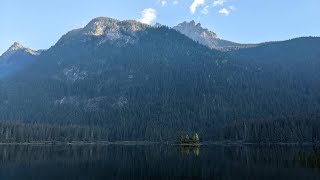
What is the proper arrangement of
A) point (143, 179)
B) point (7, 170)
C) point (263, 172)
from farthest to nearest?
point (7, 170)
point (263, 172)
point (143, 179)

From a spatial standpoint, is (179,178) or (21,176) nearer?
(179,178)

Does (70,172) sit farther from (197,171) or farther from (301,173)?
(301,173)

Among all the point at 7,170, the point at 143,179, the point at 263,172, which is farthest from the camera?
the point at 7,170

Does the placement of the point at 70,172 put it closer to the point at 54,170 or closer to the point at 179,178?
the point at 54,170

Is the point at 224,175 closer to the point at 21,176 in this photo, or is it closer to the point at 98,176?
the point at 98,176

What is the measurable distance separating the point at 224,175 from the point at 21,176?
33757mm

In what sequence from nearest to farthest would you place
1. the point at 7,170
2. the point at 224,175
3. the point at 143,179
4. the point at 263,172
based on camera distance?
the point at 143,179
the point at 224,175
the point at 263,172
the point at 7,170

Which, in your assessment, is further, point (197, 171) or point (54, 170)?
point (54, 170)

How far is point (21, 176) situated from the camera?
68562 mm

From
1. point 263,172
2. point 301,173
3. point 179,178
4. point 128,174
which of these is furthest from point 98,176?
point 301,173

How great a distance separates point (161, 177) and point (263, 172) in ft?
62.6

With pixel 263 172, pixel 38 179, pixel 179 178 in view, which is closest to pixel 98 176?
pixel 38 179

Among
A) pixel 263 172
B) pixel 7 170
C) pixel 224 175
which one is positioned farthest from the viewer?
pixel 7 170

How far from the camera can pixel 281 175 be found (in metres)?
67.2
